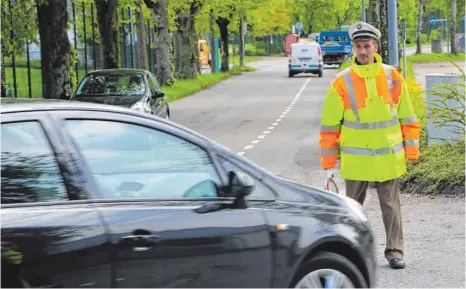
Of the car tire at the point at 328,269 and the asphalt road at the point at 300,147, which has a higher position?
the car tire at the point at 328,269

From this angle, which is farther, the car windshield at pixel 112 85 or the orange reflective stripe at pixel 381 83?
the car windshield at pixel 112 85

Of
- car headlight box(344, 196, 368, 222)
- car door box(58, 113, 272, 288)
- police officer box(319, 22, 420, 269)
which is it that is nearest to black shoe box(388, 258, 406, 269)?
police officer box(319, 22, 420, 269)

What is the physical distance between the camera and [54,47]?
22.9 meters

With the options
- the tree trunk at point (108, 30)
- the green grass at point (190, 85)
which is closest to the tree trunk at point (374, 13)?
the tree trunk at point (108, 30)

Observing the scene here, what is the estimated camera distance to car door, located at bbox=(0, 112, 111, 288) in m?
4.35

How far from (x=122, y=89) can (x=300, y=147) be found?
3705 mm

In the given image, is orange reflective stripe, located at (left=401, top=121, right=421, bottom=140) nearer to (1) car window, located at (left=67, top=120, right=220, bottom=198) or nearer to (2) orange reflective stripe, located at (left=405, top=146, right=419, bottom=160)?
(2) orange reflective stripe, located at (left=405, top=146, right=419, bottom=160)

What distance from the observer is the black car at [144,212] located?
4492mm

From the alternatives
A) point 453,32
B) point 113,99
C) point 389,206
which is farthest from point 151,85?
point 453,32

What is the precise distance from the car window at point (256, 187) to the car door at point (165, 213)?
80mm

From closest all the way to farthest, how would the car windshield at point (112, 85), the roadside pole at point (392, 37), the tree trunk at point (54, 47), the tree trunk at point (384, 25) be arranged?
the roadside pole at point (392, 37)
the tree trunk at point (384, 25)
the car windshield at point (112, 85)
the tree trunk at point (54, 47)

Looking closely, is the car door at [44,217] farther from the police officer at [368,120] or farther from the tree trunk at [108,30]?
the tree trunk at [108,30]

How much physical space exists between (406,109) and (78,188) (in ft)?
13.0

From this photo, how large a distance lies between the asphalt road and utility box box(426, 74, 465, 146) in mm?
1717
